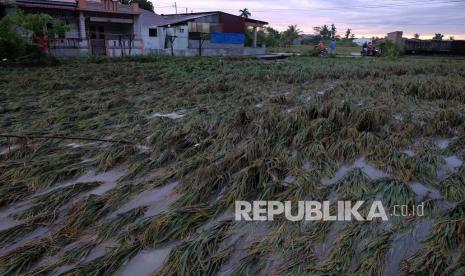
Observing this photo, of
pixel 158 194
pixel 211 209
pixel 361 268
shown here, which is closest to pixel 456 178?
pixel 361 268

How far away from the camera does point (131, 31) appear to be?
2427cm

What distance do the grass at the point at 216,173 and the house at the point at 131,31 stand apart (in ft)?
46.5

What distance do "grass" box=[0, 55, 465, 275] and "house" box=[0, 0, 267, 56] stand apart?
46.5 feet

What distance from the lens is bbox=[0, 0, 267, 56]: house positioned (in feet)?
65.6

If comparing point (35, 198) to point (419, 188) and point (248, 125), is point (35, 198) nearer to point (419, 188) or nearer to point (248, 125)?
point (248, 125)

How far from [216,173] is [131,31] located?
23.1m

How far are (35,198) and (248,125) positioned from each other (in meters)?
3.02

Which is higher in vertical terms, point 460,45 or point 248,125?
point 460,45

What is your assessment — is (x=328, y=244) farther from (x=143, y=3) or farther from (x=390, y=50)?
(x=143, y=3)

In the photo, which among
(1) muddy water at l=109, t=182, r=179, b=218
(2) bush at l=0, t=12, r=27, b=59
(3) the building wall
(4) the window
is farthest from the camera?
(3) the building wall

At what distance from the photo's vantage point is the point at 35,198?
3.23 m

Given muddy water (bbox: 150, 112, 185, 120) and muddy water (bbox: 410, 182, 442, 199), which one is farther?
muddy water (bbox: 150, 112, 185, 120)

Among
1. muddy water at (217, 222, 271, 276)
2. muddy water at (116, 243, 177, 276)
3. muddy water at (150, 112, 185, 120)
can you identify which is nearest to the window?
muddy water at (150, 112, 185, 120)

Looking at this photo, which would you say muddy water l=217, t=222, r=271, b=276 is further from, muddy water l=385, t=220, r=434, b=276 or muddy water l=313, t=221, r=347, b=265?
Result: muddy water l=385, t=220, r=434, b=276
